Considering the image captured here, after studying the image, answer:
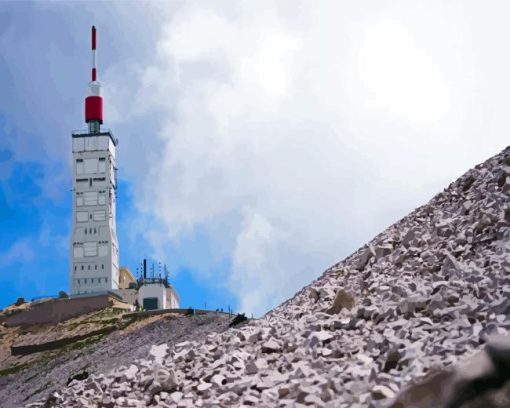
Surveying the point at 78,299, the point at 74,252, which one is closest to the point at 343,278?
the point at 78,299

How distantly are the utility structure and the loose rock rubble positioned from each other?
272ft

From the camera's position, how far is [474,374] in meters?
9.04

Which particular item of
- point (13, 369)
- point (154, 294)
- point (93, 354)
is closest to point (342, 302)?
point (93, 354)

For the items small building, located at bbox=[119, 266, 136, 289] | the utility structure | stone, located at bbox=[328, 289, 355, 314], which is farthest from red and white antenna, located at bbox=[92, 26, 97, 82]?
stone, located at bbox=[328, 289, 355, 314]

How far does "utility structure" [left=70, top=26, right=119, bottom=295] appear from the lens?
10219cm

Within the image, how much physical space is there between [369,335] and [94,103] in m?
105

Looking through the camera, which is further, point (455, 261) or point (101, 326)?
point (101, 326)

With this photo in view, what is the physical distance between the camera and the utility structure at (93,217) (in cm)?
10219

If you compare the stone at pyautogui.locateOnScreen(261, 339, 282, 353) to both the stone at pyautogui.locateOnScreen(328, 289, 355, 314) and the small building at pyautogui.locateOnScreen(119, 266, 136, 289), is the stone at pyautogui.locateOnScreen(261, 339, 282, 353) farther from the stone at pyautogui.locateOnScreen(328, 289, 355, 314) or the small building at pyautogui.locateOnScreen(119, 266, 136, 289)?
the small building at pyautogui.locateOnScreen(119, 266, 136, 289)

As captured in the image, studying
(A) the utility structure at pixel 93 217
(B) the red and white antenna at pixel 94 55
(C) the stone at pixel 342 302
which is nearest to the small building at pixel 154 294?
(A) the utility structure at pixel 93 217

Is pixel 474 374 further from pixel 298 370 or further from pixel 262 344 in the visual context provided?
pixel 262 344

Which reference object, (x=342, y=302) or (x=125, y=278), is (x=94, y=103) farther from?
(x=342, y=302)

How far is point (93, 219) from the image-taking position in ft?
342

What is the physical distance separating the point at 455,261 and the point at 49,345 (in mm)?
65453
